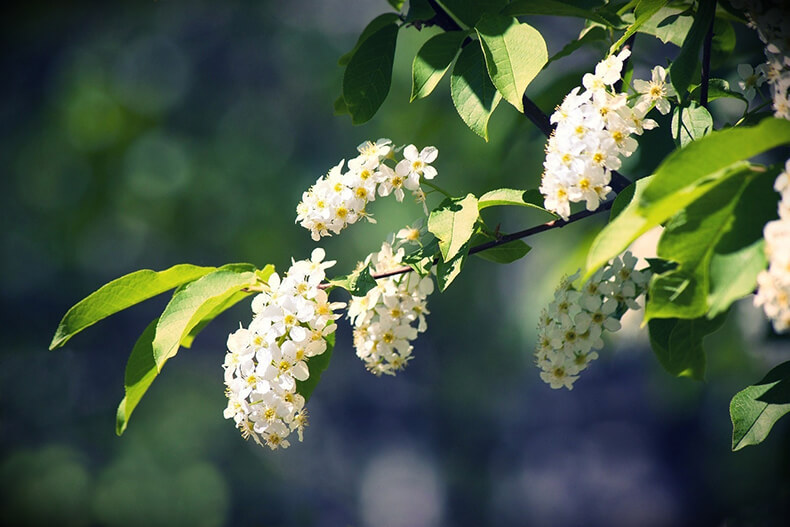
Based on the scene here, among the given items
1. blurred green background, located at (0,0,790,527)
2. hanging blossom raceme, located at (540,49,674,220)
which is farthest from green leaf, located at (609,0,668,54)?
blurred green background, located at (0,0,790,527)

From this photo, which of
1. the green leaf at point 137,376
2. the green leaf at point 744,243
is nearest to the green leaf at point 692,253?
the green leaf at point 744,243

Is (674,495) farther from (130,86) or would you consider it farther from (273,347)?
(130,86)

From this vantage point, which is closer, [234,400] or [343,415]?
[234,400]

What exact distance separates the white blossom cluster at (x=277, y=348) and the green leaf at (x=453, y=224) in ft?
0.41

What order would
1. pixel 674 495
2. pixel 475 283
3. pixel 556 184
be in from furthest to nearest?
pixel 475 283
pixel 674 495
pixel 556 184

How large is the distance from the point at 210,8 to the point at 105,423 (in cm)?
174

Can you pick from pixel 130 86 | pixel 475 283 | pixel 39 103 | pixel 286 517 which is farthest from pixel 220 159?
pixel 286 517

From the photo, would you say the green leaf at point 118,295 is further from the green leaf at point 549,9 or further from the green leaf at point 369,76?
the green leaf at point 549,9

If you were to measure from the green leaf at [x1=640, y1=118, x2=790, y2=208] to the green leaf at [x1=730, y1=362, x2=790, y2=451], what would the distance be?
253mm

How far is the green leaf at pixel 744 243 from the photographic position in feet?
1.20

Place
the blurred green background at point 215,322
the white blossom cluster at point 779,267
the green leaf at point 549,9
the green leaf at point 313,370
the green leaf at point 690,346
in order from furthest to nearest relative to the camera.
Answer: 1. the blurred green background at point 215,322
2. the green leaf at point 313,370
3. the green leaf at point 549,9
4. the green leaf at point 690,346
5. the white blossom cluster at point 779,267

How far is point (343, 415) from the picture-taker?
262 cm

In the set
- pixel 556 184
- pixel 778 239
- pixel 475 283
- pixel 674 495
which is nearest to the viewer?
pixel 778 239

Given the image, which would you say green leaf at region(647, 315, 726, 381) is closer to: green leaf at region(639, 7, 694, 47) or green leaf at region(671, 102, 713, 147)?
green leaf at region(671, 102, 713, 147)
